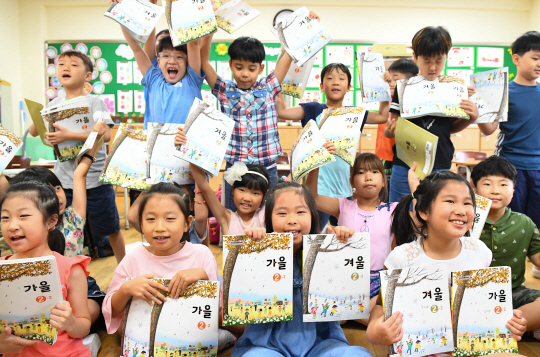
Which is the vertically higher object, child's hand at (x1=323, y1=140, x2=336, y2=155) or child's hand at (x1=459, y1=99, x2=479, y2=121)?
child's hand at (x1=459, y1=99, x2=479, y2=121)

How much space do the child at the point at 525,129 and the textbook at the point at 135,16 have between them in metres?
1.93

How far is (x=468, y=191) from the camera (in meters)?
1.51

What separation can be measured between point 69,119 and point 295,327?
1.62 metres

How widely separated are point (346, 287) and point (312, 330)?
200mm

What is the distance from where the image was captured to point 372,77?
241 cm

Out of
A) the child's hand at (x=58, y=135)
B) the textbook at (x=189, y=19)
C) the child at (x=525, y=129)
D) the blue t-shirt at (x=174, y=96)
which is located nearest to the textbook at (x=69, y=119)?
the child's hand at (x=58, y=135)

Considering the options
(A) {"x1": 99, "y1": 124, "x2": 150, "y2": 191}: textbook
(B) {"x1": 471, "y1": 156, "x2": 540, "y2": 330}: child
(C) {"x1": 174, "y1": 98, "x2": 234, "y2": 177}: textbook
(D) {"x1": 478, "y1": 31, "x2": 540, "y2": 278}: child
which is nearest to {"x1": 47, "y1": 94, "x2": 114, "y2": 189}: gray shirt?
Answer: (A) {"x1": 99, "y1": 124, "x2": 150, "y2": 191}: textbook

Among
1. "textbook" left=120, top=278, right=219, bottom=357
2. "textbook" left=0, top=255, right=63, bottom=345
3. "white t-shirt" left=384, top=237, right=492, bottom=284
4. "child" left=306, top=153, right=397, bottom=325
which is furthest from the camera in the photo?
"child" left=306, top=153, right=397, bottom=325

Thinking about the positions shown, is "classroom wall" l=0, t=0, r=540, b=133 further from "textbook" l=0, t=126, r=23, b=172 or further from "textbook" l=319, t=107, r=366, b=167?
"textbook" l=0, t=126, r=23, b=172

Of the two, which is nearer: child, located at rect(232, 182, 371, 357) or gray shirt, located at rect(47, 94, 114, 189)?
child, located at rect(232, 182, 371, 357)

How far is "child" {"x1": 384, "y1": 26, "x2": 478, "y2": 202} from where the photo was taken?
Answer: 6.85ft

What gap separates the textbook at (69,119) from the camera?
2166 mm

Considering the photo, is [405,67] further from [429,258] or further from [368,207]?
[429,258]

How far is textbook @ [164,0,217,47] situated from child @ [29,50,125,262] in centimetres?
72
